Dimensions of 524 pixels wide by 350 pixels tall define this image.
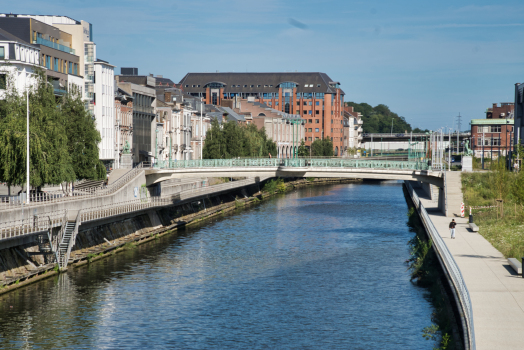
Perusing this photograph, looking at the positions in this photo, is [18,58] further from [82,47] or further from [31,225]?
[31,225]

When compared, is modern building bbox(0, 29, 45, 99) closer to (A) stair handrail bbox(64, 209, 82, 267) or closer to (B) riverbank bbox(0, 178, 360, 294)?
(B) riverbank bbox(0, 178, 360, 294)

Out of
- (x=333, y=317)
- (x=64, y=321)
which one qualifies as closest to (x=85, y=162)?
(x=64, y=321)

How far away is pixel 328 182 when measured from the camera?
5787 inches

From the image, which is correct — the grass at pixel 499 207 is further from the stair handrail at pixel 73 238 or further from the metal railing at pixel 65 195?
the metal railing at pixel 65 195

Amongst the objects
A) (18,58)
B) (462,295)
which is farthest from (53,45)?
(462,295)

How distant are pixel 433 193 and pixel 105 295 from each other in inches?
1915

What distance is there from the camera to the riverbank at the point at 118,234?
128ft

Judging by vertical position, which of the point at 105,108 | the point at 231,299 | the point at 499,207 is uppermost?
the point at 105,108

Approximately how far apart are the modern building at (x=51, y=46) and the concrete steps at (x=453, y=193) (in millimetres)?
36742

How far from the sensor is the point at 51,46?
6962cm

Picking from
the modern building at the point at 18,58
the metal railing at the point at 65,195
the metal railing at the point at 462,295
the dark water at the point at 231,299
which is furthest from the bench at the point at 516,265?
the modern building at the point at 18,58

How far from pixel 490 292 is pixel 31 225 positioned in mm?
25709

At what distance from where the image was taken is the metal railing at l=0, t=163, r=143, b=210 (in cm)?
4469

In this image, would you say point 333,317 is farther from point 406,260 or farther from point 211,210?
point 211,210
